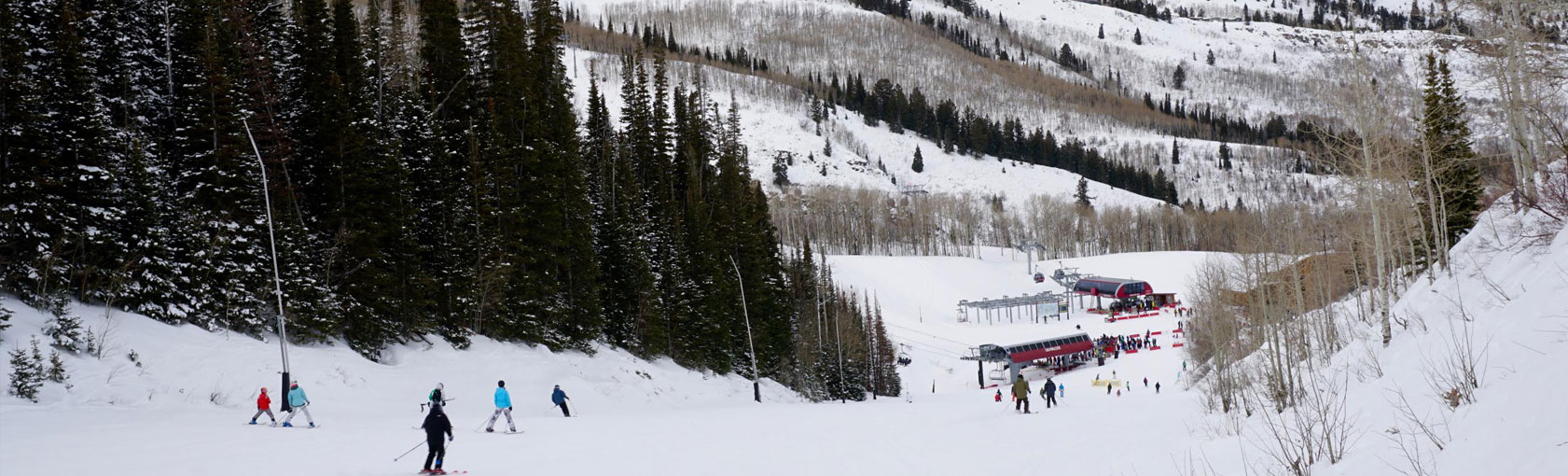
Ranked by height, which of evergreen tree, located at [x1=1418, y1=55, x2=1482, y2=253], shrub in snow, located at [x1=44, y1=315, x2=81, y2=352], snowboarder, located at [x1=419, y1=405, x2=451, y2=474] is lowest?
snowboarder, located at [x1=419, y1=405, x2=451, y2=474]

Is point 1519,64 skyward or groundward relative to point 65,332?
skyward

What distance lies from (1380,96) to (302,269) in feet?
111

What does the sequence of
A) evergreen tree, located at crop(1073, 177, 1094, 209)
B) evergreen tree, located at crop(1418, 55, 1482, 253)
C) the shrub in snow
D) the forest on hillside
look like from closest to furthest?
the shrub in snow, the forest on hillside, evergreen tree, located at crop(1418, 55, 1482, 253), evergreen tree, located at crop(1073, 177, 1094, 209)

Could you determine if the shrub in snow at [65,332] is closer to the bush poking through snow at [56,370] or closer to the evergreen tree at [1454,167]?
the bush poking through snow at [56,370]

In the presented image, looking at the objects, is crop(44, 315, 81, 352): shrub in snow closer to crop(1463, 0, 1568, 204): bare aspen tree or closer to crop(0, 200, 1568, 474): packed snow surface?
crop(0, 200, 1568, 474): packed snow surface

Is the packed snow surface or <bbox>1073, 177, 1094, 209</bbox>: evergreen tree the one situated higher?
the packed snow surface

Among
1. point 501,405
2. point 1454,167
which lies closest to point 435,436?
point 501,405

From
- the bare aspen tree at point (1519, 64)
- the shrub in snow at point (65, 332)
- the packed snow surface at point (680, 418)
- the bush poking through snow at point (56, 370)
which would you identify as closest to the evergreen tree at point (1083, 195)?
the packed snow surface at point (680, 418)

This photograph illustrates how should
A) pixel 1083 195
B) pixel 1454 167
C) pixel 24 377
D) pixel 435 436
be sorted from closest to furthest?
pixel 435 436
pixel 24 377
pixel 1454 167
pixel 1083 195

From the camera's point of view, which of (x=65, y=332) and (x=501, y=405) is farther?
(x=65, y=332)

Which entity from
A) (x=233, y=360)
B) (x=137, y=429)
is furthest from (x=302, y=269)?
(x=137, y=429)

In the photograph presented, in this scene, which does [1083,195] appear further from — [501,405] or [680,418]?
[501,405]

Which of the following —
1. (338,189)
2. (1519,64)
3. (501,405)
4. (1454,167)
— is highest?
(1519,64)

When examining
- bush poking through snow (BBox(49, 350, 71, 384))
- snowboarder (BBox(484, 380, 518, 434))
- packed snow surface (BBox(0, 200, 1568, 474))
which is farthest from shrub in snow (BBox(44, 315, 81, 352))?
snowboarder (BBox(484, 380, 518, 434))
